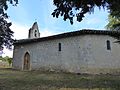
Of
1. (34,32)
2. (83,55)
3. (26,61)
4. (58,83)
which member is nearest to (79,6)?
(58,83)

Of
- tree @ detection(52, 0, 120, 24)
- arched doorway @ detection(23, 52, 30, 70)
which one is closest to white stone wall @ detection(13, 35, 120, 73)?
arched doorway @ detection(23, 52, 30, 70)

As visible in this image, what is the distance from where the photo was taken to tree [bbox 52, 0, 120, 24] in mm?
10430

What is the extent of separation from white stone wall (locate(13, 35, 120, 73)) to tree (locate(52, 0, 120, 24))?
1538cm

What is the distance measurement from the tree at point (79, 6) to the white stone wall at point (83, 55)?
15.4 metres

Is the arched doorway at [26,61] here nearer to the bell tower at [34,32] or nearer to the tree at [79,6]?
the bell tower at [34,32]

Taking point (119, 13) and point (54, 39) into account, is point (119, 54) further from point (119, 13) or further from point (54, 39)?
point (119, 13)

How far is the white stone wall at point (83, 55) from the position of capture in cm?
2614

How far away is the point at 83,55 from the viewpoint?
86.6 feet

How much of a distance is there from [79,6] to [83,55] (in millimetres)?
16028

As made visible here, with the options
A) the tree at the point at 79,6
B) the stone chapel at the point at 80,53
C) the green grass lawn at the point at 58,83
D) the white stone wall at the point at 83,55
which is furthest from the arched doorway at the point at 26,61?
the tree at the point at 79,6

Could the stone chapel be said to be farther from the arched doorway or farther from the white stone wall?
the arched doorway

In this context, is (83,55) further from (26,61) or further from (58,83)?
(58,83)

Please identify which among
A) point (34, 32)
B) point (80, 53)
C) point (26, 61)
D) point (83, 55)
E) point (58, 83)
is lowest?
point (58, 83)

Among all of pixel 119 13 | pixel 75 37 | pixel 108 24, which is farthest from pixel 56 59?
pixel 108 24
